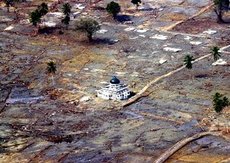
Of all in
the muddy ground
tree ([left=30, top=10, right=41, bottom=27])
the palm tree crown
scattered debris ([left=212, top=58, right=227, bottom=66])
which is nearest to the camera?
the muddy ground

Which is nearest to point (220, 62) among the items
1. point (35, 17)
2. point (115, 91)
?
point (115, 91)

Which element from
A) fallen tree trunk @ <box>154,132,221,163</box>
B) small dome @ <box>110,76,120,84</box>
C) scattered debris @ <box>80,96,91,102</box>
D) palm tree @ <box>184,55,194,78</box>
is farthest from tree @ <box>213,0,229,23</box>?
fallen tree trunk @ <box>154,132,221,163</box>

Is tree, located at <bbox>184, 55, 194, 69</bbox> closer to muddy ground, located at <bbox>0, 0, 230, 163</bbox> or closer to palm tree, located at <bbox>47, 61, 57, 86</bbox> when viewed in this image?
muddy ground, located at <bbox>0, 0, 230, 163</bbox>

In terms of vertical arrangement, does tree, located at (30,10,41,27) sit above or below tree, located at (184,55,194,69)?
above

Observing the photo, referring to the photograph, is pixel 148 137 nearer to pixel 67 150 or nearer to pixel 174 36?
pixel 67 150

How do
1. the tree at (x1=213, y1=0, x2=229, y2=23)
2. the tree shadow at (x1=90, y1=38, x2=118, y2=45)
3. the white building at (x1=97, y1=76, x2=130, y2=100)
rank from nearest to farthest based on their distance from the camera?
the white building at (x1=97, y1=76, x2=130, y2=100) < the tree shadow at (x1=90, y1=38, x2=118, y2=45) < the tree at (x1=213, y1=0, x2=229, y2=23)

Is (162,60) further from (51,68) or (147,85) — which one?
(51,68)

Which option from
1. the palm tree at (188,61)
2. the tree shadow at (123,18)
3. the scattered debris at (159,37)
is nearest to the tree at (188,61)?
the palm tree at (188,61)
